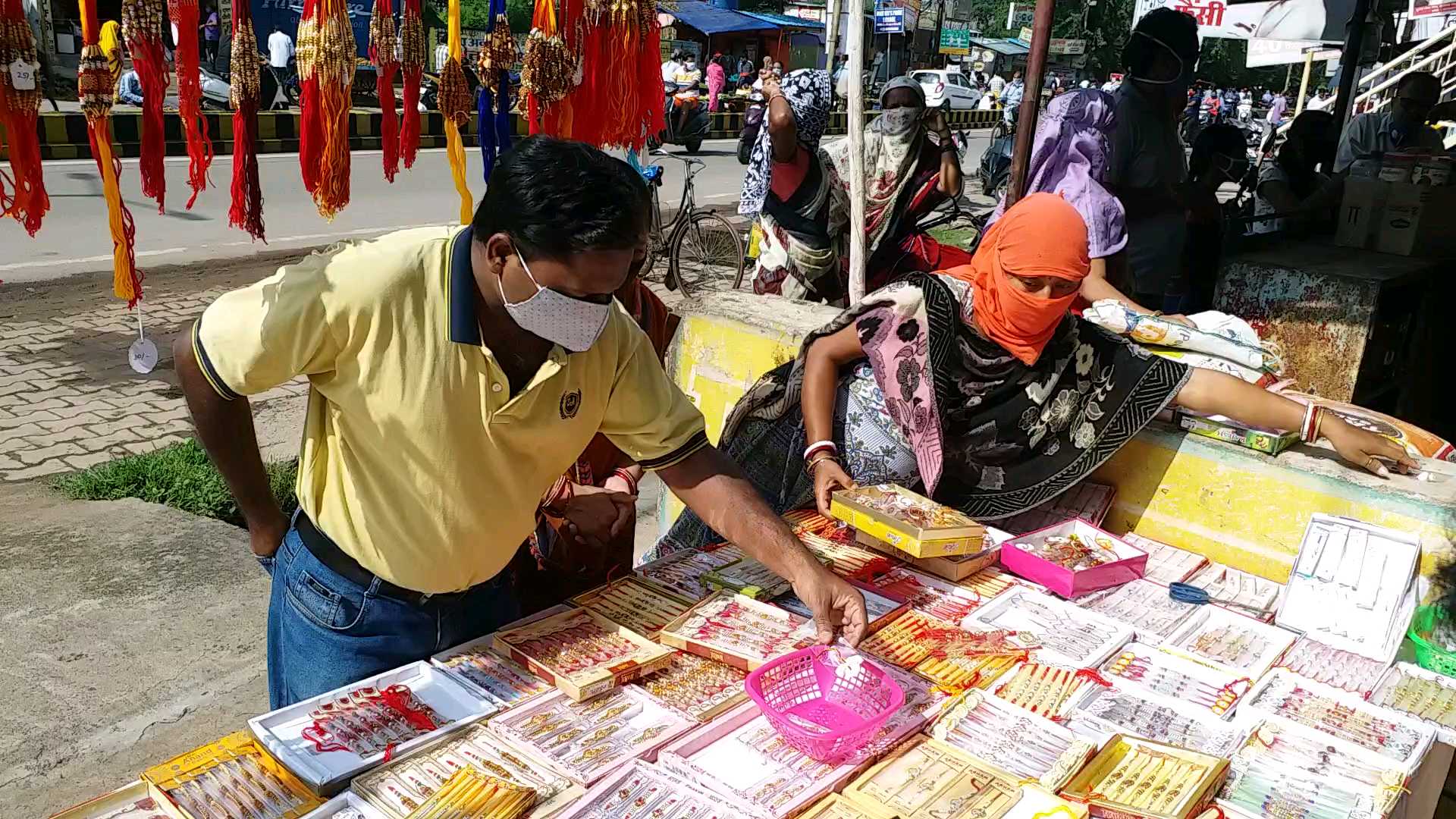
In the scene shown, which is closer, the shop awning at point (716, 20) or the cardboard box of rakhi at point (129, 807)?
the cardboard box of rakhi at point (129, 807)

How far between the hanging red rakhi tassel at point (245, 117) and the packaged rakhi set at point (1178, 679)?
1.84 metres

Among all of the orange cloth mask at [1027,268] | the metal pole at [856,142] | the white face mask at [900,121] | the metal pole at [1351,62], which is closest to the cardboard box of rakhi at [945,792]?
the orange cloth mask at [1027,268]

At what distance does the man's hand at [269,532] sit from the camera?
1.84 meters

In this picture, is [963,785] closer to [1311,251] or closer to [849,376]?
[849,376]

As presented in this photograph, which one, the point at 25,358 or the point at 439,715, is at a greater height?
the point at 439,715

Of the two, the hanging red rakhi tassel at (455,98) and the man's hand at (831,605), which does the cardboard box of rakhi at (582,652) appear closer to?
the man's hand at (831,605)

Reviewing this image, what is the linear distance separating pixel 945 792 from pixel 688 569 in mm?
830

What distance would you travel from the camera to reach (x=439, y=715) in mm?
1550

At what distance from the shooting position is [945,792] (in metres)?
1.47

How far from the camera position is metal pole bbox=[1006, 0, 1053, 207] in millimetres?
3676

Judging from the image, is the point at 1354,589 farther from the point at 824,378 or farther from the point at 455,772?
the point at 455,772

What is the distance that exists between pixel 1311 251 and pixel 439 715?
4475mm

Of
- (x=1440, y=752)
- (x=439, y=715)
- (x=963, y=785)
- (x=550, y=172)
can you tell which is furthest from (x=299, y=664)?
(x=1440, y=752)

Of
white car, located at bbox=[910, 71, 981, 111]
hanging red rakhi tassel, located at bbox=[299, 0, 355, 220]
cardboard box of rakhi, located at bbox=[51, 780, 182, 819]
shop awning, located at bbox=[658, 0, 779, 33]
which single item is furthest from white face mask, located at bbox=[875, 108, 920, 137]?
shop awning, located at bbox=[658, 0, 779, 33]
